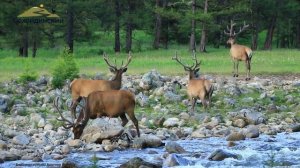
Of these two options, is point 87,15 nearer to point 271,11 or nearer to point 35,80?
point 271,11

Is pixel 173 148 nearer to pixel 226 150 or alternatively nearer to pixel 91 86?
pixel 226 150

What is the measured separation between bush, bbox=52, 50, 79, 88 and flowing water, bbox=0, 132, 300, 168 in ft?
32.4

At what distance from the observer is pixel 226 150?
52.9 feet

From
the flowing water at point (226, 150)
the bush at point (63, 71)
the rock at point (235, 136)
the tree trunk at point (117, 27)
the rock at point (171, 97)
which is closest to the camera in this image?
the flowing water at point (226, 150)

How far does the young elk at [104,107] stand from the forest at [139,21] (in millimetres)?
27644

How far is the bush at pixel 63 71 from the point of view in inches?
1061

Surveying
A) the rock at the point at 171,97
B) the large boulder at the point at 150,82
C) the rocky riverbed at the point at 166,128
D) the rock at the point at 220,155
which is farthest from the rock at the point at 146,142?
the large boulder at the point at 150,82

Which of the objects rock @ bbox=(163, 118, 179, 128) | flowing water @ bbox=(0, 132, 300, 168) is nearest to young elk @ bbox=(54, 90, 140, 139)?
flowing water @ bbox=(0, 132, 300, 168)

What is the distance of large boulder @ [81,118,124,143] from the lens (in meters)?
17.1

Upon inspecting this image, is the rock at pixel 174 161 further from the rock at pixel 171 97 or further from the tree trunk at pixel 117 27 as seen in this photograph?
the tree trunk at pixel 117 27

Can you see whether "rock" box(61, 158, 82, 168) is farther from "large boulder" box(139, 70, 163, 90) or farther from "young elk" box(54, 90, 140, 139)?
"large boulder" box(139, 70, 163, 90)

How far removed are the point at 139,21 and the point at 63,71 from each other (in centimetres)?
2903

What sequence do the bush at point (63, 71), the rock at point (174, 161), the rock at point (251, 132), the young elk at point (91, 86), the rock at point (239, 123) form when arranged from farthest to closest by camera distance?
the bush at point (63, 71) < the young elk at point (91, 86) < the rock at point (239, 123) < the rock at point (251, 132) < the rock at point (174, 161)

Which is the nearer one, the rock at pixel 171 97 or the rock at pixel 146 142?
the rock at pixel 146 142
